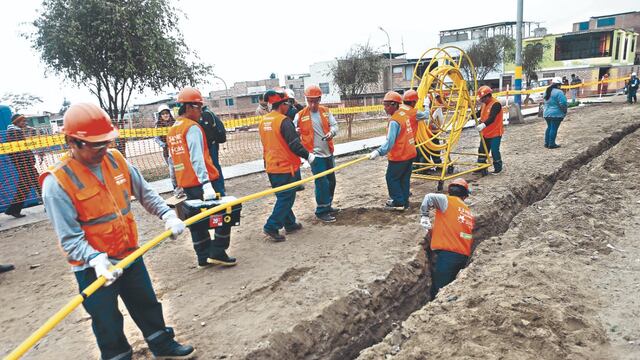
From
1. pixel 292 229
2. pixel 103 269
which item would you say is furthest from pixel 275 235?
pixel 103 269

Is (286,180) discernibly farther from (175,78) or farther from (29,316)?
(175,78)

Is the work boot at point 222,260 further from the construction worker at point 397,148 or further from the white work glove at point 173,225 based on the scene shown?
the construction worker at point 397,148

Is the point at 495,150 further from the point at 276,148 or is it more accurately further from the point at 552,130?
the point at 276,148

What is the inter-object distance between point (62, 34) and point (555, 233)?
445 inches

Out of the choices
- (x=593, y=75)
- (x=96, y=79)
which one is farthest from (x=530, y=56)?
(x=96, y=79)

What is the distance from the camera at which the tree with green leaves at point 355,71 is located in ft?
78.7

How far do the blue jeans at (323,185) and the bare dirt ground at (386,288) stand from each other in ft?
0.95

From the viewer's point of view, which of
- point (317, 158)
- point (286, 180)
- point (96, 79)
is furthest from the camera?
point (96, 79)

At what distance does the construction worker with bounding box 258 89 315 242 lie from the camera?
4684 mm

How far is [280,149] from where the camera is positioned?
4762 mm

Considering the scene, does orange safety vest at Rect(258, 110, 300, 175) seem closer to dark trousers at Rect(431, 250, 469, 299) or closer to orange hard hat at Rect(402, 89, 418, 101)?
dark trousers at Rect(431, 250, 469, 299)

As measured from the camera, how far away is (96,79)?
38.0 ft

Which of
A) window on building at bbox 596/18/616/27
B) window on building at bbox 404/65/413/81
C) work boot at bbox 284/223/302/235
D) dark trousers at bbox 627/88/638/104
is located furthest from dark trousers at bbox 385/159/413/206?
window on building at bbox 596/18/616/27

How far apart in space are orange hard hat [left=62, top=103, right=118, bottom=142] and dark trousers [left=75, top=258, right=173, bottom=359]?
0.82m
